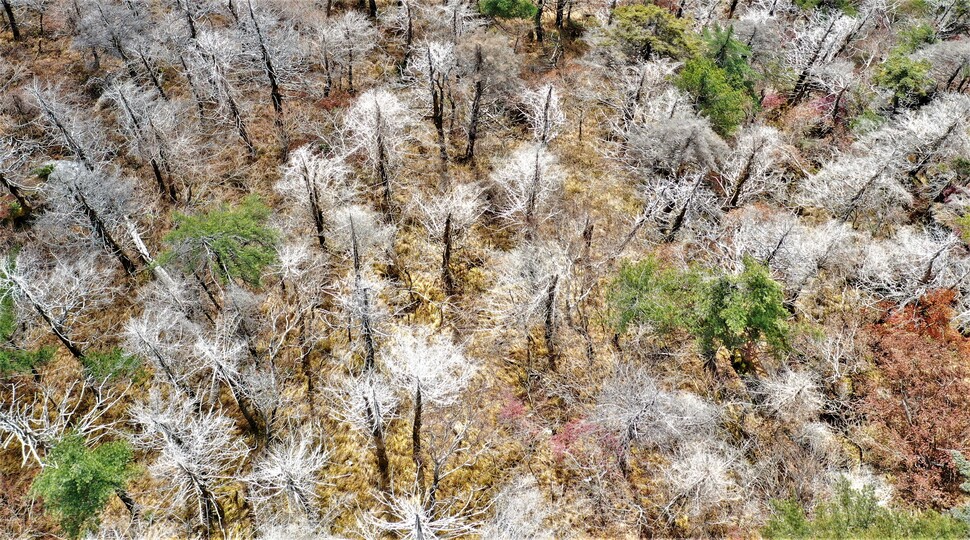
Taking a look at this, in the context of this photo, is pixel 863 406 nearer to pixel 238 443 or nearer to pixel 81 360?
pixel 238 443

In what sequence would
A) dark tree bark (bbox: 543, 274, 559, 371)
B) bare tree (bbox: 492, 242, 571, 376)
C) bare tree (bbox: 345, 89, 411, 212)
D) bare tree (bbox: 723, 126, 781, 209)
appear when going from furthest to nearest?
1. bare tree (bbox: 723, 126, 781, 209)
2. bare tree (bbox: 345, 89, 411, 212)
3. dark tree bark (bbox: 543, 274, 559, 371)
4. bare tree (bbox: 492, 242, 571, 376)

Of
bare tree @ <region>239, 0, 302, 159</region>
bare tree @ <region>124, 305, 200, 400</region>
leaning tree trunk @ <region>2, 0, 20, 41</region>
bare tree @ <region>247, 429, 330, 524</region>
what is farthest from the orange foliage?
leaning tree trunk @ <region>2, 0, 20, 41</region>

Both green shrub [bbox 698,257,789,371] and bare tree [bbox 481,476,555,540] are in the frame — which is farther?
bare tree [bbox 481,476,555,540]

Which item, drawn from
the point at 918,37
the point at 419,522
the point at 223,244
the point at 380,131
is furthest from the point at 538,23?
the point at 419,522

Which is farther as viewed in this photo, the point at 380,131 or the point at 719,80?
the point at 719,80

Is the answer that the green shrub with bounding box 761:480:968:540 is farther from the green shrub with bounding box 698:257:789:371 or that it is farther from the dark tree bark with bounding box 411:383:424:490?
the dark tree bark with bounding box 411:383:424:490

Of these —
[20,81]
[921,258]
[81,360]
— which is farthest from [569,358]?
[20,81]

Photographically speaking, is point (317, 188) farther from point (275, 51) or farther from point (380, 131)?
point (275, 51)
